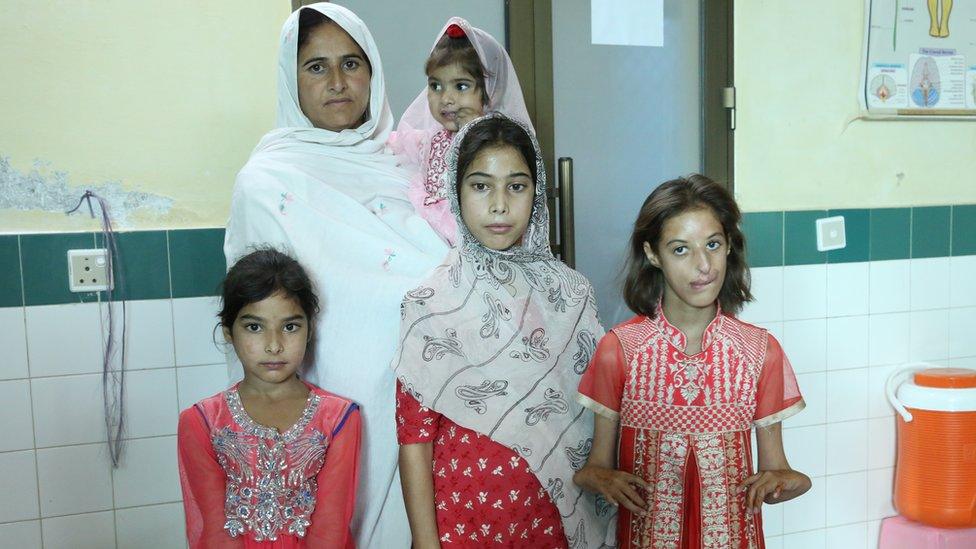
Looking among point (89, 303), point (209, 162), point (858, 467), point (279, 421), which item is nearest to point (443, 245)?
point (279, 421)

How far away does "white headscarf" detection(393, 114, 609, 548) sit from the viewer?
1496 millimetres

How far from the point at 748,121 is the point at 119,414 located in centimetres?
221

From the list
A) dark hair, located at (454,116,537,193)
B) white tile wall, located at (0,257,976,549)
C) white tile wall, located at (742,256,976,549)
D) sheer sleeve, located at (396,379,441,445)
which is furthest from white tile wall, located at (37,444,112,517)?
white tile wall, located at (742,256,976,549)

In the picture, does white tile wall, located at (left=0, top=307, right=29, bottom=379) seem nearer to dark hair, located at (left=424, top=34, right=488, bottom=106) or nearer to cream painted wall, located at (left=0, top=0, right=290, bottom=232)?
cream painted wall, located at (left=0, top=0, right=290, bottom=232)

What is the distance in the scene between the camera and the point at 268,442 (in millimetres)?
1578

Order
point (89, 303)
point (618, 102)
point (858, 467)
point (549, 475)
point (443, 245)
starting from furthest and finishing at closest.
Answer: point (858, 467) < point (618, 102) < point (89, 303) < point (443, 245) < point (549, 475)

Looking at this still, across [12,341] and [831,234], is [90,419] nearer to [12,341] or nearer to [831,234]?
[12,341]

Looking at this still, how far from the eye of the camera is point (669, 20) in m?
2.66

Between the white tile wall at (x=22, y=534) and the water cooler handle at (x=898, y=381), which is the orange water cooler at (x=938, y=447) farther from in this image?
the white tile wall at (x=22, y=534)

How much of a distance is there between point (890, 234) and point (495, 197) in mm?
2044

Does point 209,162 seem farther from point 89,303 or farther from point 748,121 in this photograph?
point 748,121

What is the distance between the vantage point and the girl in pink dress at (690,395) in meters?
1.52

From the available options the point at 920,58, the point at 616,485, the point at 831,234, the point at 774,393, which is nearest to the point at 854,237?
the point at 831,234

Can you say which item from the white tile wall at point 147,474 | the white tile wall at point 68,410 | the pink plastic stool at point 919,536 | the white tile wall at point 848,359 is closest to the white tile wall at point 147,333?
the white tile wall at point 68,410
